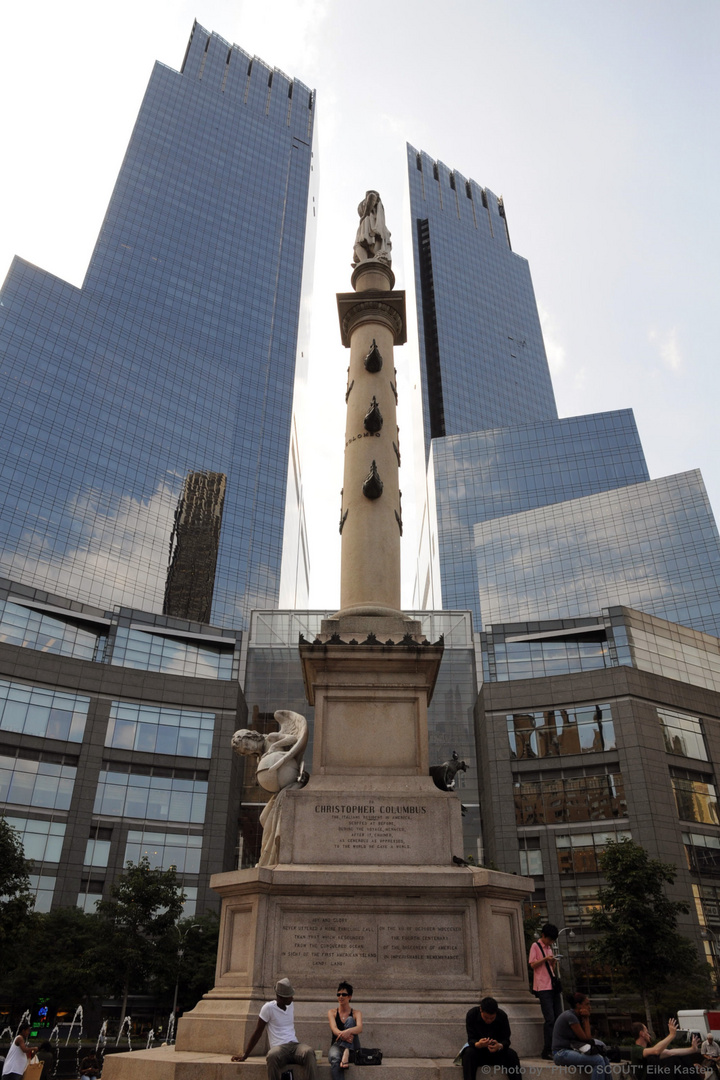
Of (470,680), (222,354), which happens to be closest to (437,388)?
(222,354)

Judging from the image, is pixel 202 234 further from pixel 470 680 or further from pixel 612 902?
pixel 612 902

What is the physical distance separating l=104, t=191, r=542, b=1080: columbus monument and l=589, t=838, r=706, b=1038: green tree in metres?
23.5

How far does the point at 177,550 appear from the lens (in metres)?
114

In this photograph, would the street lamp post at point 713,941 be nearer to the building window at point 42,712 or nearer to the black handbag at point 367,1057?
the building window at point 42,712

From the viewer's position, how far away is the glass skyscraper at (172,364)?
100 m

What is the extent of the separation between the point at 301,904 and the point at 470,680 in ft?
193

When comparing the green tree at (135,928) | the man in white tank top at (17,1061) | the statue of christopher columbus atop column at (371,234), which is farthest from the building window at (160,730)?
the man in white tank top at (17,1061)

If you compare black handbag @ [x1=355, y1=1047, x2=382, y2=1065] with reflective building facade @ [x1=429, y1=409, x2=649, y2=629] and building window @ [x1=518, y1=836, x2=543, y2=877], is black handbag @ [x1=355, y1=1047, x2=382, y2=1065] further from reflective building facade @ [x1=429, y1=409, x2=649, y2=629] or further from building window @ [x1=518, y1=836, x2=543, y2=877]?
reflective building facade @ [x1=429, y1=409, x2=649, y2=629]

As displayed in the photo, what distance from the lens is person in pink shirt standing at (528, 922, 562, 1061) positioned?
9.64 meters

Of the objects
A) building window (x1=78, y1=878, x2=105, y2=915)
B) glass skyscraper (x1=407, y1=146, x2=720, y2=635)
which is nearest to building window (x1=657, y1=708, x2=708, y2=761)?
glass skyscraper (x1=407, y1=146, x2=720, y2=635)

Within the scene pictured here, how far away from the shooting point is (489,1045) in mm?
7734

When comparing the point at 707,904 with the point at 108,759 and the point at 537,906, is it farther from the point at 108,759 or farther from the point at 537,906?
the point at 108,759

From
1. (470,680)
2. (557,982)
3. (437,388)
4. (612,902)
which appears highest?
(437,388)

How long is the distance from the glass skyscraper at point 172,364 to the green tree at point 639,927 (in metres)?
79.4
